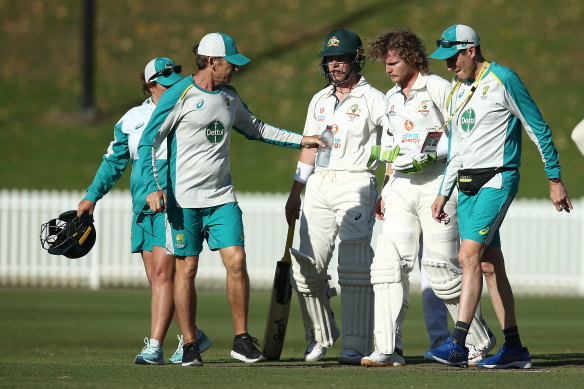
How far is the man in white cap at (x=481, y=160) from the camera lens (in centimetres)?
711

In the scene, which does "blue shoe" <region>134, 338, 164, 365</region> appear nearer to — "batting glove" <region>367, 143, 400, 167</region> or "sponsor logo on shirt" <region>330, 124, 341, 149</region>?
"sponsor logo on shirt" <region>330, 124, 341, 149</region>

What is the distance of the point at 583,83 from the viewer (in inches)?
1214

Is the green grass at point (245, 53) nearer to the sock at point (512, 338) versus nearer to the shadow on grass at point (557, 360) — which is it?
the shadow on grass at point (557, 360)

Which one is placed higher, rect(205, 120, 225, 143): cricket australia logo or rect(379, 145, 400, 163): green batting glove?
rect(205, 120, 225, 143): cricket australia logo

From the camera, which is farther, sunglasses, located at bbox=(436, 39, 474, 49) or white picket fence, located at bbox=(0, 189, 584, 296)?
white picket fence, located at bbox=(0, 189, 584, 296)

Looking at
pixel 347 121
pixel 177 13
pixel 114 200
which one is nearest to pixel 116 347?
pixel 347 121

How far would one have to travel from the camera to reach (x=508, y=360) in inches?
290

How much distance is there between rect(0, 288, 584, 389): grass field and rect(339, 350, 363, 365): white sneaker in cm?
10

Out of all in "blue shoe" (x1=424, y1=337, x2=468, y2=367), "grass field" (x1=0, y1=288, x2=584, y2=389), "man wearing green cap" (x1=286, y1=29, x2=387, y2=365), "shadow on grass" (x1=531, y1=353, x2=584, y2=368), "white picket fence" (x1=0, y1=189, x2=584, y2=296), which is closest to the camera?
"grass field" (x1=0, y1=288, x2=584, y2=389)

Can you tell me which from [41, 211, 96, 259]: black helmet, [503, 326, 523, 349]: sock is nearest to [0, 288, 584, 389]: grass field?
[503, 326, 523, 349]: sock

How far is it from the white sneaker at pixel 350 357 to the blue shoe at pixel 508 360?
36.5 inches

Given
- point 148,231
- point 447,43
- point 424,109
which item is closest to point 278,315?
point 148,231

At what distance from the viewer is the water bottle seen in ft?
26.3

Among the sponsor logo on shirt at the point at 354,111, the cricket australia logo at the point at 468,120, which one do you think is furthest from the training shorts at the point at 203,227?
the cricket australia logo at the point at 468,120
